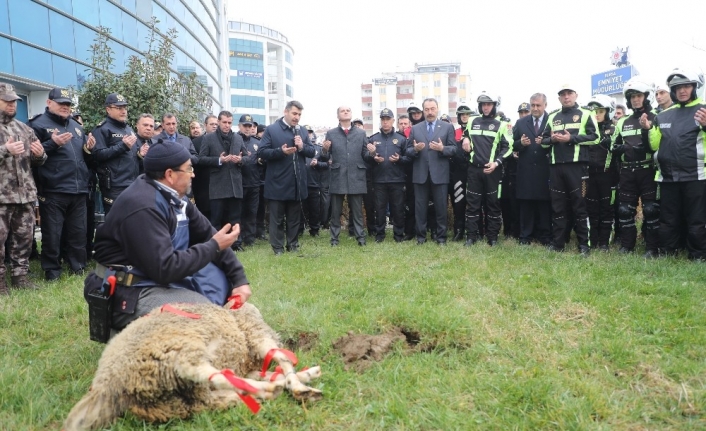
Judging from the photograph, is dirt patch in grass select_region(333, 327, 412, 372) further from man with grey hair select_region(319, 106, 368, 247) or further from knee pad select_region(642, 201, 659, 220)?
man with grey hair select_region(319, 106, 368, 247)

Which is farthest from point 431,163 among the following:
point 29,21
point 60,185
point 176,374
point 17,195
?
point 29,21

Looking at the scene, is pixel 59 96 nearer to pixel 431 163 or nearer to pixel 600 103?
pixel 431 163

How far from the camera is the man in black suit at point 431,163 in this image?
864 centimetres

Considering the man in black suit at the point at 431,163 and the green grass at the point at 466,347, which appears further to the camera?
the man in black suit at the point at 431,163

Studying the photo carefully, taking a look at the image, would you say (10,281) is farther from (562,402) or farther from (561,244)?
(561,244)

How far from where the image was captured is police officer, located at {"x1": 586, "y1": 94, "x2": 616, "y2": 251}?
7801 millimetres

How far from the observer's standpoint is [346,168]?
29.5 ft

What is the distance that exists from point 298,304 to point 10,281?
400cm

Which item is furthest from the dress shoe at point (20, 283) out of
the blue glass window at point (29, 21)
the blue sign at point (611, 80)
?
the blue sign at point (611, 80)

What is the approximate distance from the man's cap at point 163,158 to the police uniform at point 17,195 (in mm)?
3163

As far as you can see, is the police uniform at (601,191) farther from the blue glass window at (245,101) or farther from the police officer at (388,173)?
the blue glass window at (245,101)

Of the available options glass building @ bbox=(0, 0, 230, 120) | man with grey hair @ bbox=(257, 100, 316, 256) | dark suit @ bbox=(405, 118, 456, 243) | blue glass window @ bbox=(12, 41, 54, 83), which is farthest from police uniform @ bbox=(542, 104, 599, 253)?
blue glass window @ bbox=(12, 41, 54, 83)

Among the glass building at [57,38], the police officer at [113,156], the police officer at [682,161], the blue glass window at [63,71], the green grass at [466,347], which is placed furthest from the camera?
the blue glass window at [63,71]

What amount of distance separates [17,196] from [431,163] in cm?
590
